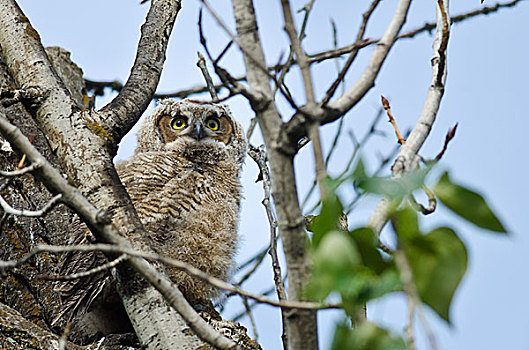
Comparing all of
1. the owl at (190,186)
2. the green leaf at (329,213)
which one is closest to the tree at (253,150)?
the green leaf at (329,213)

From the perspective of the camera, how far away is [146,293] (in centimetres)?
207

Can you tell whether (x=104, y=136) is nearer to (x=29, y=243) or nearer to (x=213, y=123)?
(x=29, y=243)

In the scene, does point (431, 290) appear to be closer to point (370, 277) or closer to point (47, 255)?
point (370, 277)

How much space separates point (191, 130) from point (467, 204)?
12.4 ft

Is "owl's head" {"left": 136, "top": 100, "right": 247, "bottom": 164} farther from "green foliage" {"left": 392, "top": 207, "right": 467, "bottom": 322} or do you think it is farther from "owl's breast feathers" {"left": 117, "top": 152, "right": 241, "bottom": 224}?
"green foliage" {"left": 392, "top": 207, "right": 467, "bottom": 322}

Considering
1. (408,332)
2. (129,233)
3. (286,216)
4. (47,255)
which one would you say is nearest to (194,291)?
(47,255)

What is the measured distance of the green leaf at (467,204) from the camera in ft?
3.40

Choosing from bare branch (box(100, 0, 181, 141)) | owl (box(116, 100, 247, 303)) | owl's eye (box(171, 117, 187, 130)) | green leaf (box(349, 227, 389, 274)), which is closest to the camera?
green leaf (box(349, 227, 389, 274))

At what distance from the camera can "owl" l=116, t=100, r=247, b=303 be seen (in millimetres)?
3434

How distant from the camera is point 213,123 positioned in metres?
5.01

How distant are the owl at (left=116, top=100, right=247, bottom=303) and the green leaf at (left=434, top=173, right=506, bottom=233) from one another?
205cm

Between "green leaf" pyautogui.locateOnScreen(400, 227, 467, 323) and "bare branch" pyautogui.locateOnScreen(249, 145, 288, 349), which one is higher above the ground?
"bare branch" pyautogui.locateOnScreen(249, 145, 288, 349)

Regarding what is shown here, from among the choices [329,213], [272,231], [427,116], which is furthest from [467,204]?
[272,231]

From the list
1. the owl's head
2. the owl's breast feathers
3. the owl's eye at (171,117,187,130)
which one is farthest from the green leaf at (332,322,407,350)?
the owl's eye at (171,117,187,130)
